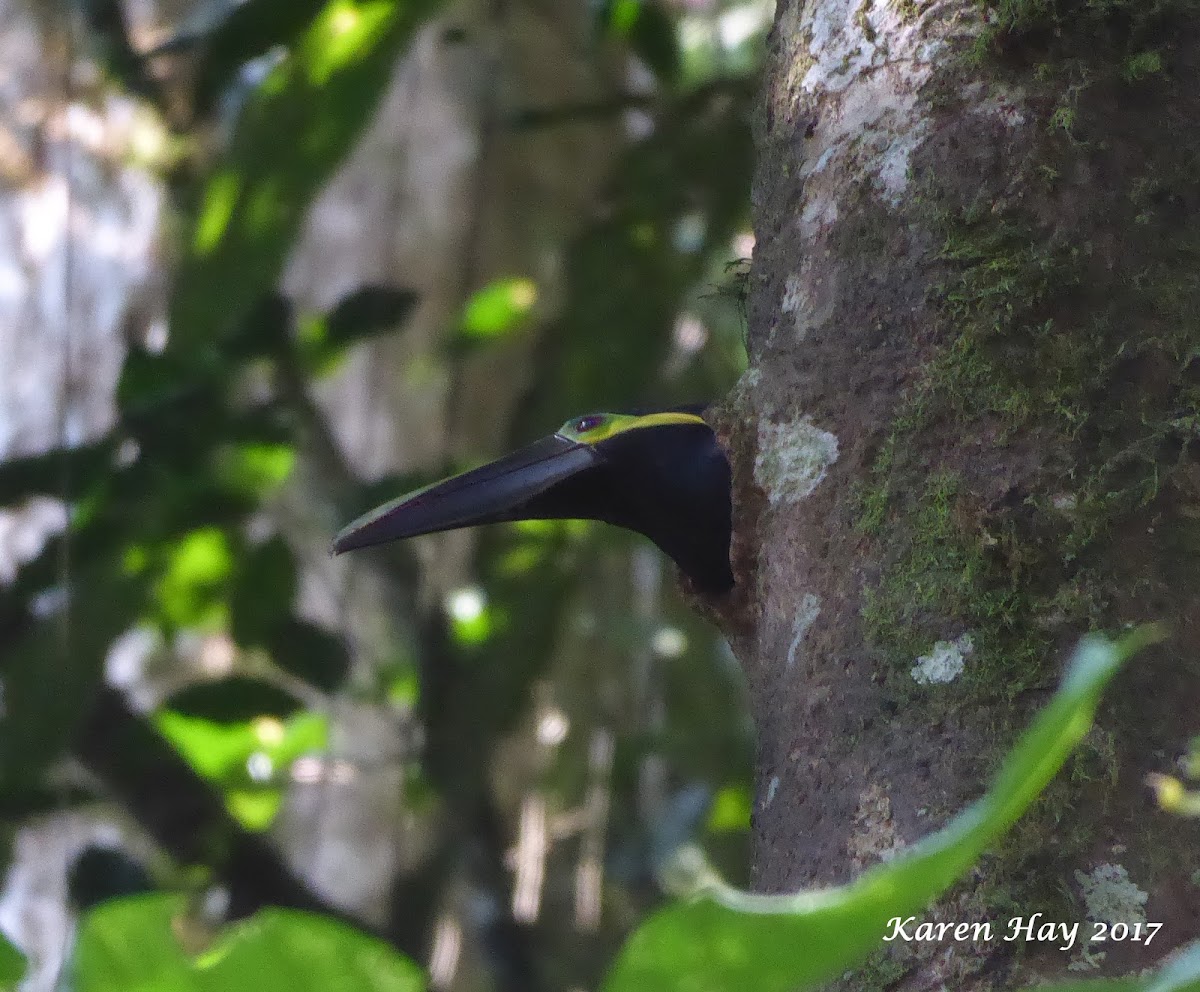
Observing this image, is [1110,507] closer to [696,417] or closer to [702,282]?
[696,417]

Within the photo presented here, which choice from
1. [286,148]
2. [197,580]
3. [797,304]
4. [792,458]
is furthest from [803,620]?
[197,580]

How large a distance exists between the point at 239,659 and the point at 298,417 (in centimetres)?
124

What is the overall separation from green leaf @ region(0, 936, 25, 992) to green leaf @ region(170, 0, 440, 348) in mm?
1493

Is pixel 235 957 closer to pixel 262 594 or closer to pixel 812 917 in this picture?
pixel 812 917

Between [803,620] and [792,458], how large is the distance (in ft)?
0.40

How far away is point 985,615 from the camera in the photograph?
2.90 ft

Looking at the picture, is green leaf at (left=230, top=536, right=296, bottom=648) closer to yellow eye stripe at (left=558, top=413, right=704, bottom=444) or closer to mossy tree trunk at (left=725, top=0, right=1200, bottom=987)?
yellow eye stripe at (left=558, top=413, right=704, bottom=444)

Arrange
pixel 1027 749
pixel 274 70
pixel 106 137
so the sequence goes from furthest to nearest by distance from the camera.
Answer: pixel 106 137 → pixel 274 70 → pixel 1027 749

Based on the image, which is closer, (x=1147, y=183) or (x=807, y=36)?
(x=1147, y=183)

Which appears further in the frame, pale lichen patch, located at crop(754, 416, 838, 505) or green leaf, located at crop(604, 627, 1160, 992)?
pale lichen patch, located at crop(754, 416, 838, 505)

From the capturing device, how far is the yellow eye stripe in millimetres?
1409

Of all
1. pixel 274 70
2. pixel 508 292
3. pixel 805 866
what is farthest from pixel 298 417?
pixel 805 866

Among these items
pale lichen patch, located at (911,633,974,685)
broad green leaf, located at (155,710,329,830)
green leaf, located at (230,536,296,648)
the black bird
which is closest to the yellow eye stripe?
the black bird

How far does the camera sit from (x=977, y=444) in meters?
0.93
